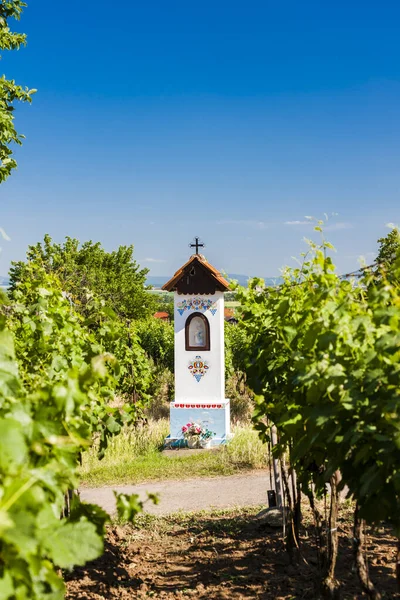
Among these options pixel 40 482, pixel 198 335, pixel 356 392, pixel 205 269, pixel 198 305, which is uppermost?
pixel 205 269

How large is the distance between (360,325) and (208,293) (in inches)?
321

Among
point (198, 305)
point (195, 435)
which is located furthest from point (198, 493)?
point (198, 305)

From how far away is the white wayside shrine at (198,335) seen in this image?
33.6ft

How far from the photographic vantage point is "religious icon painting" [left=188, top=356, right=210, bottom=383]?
1036 cm

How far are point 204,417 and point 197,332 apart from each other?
1.49m

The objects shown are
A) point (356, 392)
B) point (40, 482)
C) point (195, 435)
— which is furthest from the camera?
point (195, 435)

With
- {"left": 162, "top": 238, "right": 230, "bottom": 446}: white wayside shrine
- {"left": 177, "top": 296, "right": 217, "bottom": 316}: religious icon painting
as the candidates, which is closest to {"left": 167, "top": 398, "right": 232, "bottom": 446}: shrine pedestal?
{"left": 162, "top": 238, "right": 230, "bottom": 446}: white wayside shrine

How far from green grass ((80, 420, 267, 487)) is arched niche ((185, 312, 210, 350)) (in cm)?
166

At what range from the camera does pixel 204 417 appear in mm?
10125

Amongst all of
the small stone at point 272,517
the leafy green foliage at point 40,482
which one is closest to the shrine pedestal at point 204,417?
the small stone at point 272,517

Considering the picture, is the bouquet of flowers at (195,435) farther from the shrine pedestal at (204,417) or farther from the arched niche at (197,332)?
the arched niche at (197,332)

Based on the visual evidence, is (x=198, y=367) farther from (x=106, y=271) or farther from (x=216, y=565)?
(x=106, y=271)

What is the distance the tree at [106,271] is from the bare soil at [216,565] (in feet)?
64.2

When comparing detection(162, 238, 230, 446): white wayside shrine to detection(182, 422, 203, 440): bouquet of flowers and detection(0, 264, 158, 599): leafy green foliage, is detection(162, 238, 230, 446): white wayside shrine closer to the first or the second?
detection(182, 422, 203, 440): bouquet of flowers
